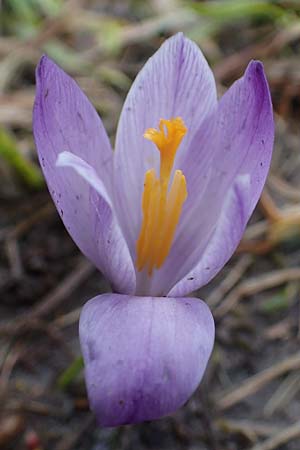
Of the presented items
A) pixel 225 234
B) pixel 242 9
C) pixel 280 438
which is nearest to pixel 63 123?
pixel 225 234

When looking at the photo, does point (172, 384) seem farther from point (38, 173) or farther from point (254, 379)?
point (38, 173)

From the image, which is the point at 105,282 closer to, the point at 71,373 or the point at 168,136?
the point at 71,373

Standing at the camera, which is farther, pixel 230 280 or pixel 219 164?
pixel 230 280

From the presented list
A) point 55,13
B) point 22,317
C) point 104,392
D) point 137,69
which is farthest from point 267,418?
point 55,13

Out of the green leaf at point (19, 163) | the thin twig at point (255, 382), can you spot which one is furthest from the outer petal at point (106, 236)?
the green leaf at point (19, 163)

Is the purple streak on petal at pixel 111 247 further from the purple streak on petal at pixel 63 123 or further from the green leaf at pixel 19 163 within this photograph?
the green leaf at pixel 19 163

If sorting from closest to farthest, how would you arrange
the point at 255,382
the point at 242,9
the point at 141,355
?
1. the point at 141,355
2. the point at 255,382
3. the point at 242,9
